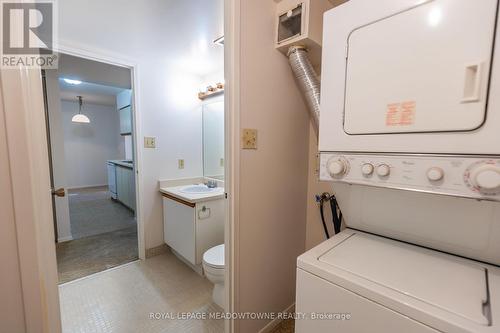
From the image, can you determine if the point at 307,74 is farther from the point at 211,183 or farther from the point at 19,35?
the point at 211,183

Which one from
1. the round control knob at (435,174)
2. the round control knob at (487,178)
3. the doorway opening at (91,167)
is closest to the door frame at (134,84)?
the doorway opening at (91,167)

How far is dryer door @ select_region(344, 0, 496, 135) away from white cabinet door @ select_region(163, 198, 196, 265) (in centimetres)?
173

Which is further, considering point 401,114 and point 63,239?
point 63,239

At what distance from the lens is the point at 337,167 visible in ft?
2.95

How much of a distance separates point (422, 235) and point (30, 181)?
1426 millimetres

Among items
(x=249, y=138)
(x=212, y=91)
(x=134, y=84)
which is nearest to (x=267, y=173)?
(x=249, y=138)

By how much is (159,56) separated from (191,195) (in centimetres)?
153

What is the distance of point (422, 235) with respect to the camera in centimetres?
90

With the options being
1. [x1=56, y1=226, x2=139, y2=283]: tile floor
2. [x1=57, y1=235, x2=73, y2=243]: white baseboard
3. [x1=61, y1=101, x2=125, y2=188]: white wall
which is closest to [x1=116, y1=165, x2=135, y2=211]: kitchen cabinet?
[x1=56, y1=226, x2=139, y2=283]: tile floor

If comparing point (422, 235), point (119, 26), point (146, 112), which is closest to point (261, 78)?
point (422, 235)

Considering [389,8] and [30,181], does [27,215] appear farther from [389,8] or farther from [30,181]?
[389,8]

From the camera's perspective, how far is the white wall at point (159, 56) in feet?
4.86

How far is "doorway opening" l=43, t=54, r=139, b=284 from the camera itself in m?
2.46

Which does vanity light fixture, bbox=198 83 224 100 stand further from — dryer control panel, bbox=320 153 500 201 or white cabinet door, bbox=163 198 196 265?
dryer control panel, bbox=320 153 500 201
